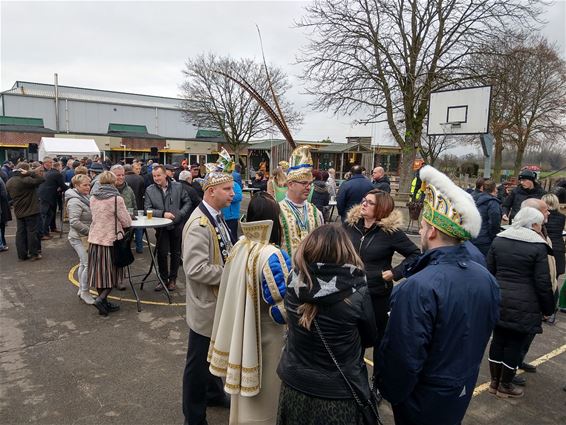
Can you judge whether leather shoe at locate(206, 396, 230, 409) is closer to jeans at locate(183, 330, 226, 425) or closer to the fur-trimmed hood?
jeans at locate(183, 330, 226, 425)

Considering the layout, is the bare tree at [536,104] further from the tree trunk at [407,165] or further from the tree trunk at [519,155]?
the tree trunk at [407,165]

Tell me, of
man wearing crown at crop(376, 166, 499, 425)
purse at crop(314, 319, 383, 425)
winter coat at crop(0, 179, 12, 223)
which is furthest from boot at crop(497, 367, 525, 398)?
winter coat at crop(0, 179, 12, 223)

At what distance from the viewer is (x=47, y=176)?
30.4 ft

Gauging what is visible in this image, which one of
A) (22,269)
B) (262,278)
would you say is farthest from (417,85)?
(262,278)

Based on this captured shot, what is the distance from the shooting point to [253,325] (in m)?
2.33

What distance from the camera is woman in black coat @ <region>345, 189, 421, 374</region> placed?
3314 mm

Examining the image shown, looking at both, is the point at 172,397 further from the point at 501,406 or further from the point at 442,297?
the point at 501,406

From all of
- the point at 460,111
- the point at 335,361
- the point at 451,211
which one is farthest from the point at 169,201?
the point at 460,111

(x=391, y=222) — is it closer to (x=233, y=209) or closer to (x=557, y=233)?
(x=557, y=233)

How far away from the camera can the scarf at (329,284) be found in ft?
5.78

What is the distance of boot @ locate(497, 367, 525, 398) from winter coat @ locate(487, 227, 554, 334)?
0.45 meters

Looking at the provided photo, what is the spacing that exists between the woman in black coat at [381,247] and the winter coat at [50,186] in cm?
850

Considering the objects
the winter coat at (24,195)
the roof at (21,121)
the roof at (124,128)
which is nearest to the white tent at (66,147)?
the winter coat at (24,195)

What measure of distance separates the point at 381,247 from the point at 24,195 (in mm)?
7385
